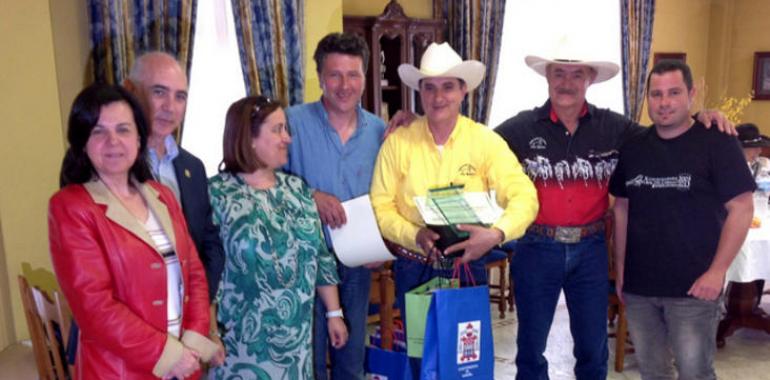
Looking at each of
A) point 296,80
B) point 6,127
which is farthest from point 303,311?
point 296,80

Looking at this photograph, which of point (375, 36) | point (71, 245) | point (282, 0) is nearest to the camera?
point (71, 245)

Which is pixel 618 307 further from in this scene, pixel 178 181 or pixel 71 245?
pixel 71 245

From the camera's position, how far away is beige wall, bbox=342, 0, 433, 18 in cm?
430

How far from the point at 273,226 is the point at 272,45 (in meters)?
2.16

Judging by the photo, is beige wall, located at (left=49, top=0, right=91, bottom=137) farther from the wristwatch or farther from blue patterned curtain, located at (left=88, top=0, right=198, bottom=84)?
the wristwatch

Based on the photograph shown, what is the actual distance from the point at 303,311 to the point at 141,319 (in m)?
0.54

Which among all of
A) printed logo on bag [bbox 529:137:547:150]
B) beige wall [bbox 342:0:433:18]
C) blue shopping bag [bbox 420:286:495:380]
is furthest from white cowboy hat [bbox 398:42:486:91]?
beige wall [bbox 342:0:433:18]

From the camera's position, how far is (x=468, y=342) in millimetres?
1774

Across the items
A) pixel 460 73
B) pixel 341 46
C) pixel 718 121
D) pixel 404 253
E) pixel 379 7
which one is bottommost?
pixel 404 253

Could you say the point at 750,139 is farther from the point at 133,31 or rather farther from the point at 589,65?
the point at 133,31

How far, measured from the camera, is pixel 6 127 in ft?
7.75

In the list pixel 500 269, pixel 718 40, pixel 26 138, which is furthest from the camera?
pixel 718 40

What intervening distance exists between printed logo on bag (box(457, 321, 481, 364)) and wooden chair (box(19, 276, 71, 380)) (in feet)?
4.25

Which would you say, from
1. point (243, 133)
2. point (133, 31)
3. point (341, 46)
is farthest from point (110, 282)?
point (133, 31)
